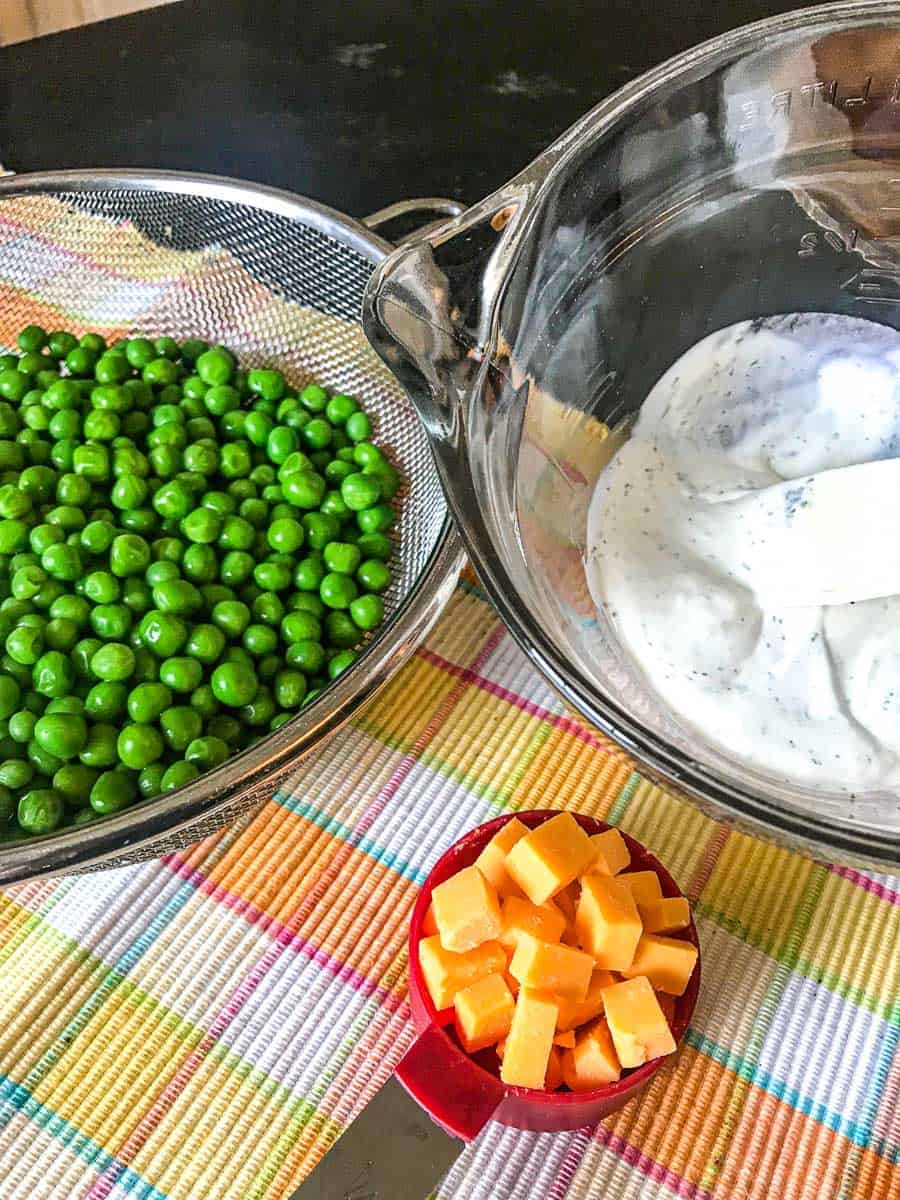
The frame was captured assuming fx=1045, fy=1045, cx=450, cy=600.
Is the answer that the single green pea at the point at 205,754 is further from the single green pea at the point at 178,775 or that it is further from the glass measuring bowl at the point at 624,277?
the glass measuring bowl at the point at 624,277

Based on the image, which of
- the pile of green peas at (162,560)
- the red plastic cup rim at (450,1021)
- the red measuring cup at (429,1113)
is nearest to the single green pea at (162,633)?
the pile of green peas at (162,560)

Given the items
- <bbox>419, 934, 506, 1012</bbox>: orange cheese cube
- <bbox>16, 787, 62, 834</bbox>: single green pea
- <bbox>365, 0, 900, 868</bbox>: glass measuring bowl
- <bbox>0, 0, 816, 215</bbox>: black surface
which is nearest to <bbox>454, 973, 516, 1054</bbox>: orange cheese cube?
Answer: <bbox>419, 934, 506, 1012</bbox>: orange cheese cube

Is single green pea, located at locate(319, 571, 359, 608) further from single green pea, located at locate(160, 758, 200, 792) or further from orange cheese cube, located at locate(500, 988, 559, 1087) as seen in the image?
orange cheese cube, located at locate(500, 988, 559, 1087)

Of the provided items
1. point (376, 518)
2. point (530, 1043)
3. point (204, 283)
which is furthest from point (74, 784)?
point (204, 283)

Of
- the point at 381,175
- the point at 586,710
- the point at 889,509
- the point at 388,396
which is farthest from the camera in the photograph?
the point at 381,175

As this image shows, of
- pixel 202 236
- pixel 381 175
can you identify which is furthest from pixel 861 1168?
pixel 381 175

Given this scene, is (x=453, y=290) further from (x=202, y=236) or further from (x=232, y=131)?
(x=232, y=131)

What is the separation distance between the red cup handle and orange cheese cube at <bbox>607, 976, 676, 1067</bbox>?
120 millimetres

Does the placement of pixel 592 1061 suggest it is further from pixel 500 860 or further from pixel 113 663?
pixel 113 663

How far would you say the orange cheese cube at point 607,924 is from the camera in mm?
970

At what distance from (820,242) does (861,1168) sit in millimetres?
980

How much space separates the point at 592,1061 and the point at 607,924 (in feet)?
0.41

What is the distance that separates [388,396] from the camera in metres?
1.62

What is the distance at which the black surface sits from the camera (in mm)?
2070
